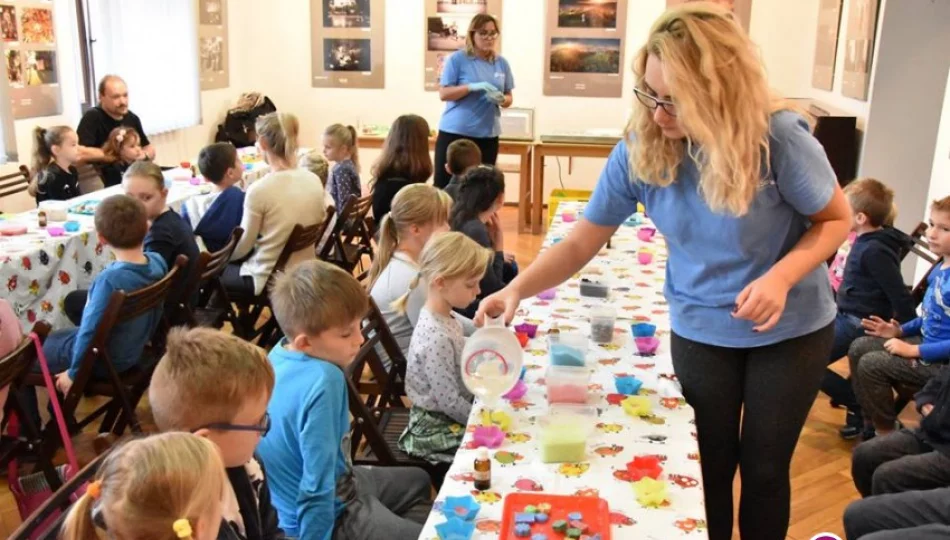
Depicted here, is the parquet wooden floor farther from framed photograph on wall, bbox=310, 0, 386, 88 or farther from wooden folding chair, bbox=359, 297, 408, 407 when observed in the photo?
framed photograph on wall, bbox=310, 0, 386, 88

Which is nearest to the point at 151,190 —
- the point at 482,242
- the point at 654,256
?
the point at 482,242

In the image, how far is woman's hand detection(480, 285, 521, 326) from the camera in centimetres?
181

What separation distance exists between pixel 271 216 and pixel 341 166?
3.98 ft

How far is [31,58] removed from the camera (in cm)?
521

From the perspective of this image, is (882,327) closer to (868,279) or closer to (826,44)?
(868,279)


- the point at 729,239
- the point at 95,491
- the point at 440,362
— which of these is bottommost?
the point at 440,362

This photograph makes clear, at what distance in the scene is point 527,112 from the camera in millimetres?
7574

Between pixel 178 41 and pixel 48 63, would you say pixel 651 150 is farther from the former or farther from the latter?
pixel 178 41

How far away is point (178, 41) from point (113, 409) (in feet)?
15.9

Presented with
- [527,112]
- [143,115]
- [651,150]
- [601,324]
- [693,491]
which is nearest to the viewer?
[693,491]

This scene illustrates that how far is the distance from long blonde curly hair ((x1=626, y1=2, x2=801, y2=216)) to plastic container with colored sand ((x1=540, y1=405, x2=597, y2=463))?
0.52 meters

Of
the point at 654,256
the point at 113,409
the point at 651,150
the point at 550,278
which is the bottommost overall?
the point at 113,409

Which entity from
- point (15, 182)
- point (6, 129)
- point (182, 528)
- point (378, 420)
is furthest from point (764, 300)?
point (6, 129)

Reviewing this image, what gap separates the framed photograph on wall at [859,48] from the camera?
5285 mm
